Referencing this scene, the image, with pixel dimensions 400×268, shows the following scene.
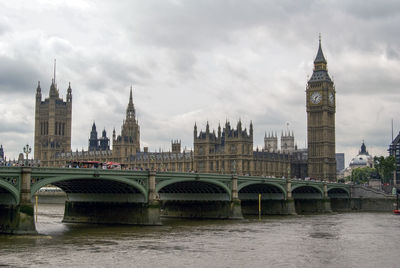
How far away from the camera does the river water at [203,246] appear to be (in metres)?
44.0

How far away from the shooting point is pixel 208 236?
6116 cm

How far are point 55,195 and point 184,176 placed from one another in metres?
83.1

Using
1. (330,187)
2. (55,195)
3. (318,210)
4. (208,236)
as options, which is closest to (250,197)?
(318,210)

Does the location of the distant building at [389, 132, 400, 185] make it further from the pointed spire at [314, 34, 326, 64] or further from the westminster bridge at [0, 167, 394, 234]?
the westminster bridge at [0, 167, 394, 234]

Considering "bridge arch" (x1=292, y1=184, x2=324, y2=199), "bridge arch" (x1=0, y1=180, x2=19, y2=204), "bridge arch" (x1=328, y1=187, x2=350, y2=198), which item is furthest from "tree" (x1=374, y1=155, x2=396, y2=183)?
"bridge arch" (x1=0, y1=180, x2=19, y2=204)

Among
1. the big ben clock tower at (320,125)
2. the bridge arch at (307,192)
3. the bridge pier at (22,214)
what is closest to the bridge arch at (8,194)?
the bridge pier at (22,214)

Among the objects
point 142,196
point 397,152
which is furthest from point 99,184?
point 397,152

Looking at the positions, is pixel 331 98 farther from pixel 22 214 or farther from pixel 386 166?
pixel 22 214

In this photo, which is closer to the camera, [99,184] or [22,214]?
[22,214]

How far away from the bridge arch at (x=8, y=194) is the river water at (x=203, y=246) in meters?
3.43

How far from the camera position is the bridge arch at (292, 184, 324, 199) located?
11219 cm

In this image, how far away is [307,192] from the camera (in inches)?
4528

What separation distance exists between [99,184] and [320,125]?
115593 millimetres

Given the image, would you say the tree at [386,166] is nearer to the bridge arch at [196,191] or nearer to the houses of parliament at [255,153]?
the houses of parliament at [255,153]
